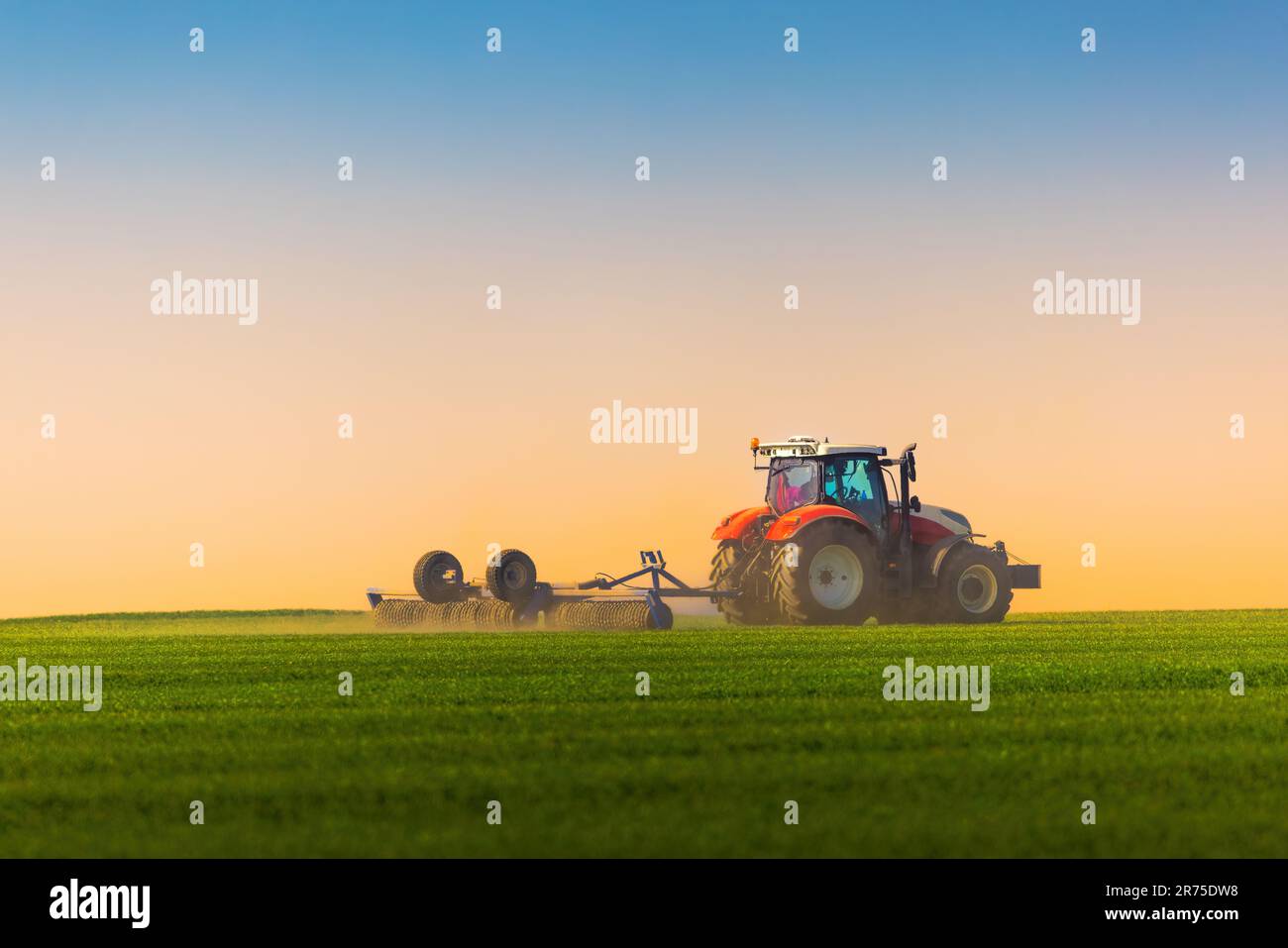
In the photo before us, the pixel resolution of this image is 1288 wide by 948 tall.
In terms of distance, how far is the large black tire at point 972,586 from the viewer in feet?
84.8

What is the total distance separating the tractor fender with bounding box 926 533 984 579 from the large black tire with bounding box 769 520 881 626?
1.25m

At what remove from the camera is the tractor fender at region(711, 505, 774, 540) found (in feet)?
87.7

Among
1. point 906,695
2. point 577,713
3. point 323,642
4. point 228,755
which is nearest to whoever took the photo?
point 228,755

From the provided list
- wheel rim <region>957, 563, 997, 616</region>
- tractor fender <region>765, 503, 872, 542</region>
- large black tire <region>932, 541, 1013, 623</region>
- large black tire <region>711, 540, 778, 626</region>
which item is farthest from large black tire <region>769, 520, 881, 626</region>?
wheel rim <region>957, 563, 997, 616</region>

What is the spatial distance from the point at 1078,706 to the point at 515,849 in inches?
269

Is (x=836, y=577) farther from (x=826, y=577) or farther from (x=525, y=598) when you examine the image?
(x=525, y=598)

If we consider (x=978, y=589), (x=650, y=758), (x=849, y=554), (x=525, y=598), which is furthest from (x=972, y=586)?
(x=650, y=758)

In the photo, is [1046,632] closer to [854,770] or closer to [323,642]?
[323,642]

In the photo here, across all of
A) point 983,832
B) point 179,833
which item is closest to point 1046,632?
point 983,832

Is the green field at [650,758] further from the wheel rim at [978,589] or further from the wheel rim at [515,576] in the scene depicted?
the wheel rim at [978,589]

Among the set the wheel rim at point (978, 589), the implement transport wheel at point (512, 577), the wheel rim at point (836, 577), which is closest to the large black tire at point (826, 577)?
the wheel rim at point (836, 577)

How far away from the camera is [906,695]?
12922mm

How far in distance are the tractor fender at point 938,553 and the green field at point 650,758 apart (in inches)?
340

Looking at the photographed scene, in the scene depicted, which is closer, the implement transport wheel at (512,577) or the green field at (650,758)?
the green field at (650,758)
